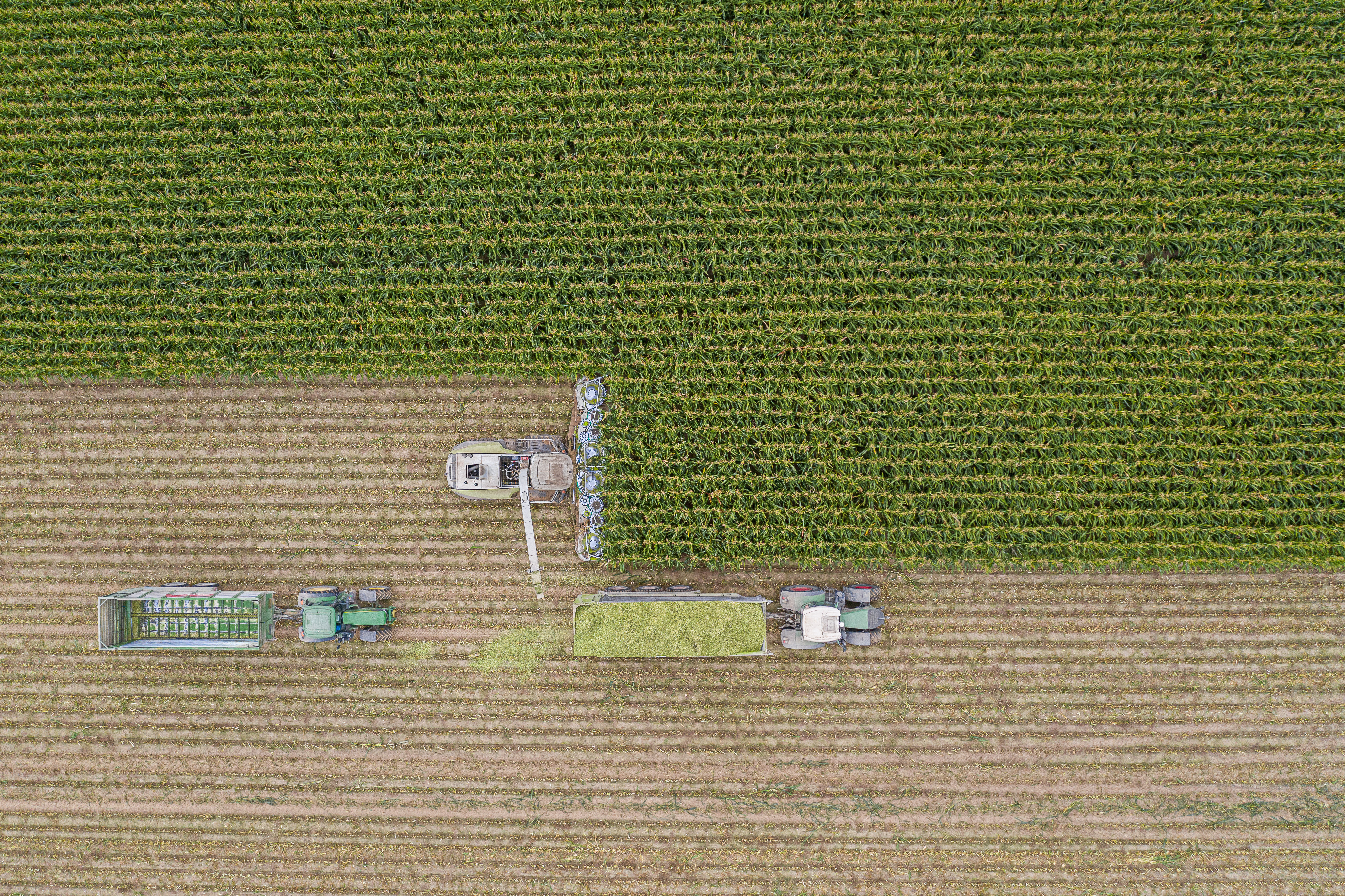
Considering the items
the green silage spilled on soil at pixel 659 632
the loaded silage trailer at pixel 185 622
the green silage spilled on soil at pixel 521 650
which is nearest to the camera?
the green silage spilled on soil at pixel 659 632

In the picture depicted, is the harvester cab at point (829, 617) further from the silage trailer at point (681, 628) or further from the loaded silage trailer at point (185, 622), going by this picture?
the loaded silage trailer at point (185, 622)

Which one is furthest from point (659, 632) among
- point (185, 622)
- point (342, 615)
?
point (185, 622)

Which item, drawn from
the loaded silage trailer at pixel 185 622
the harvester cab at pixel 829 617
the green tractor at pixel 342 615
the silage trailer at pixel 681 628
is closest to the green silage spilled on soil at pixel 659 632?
the silage trailer at pixel 681 628

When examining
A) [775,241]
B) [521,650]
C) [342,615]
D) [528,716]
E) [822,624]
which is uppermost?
[775,241]

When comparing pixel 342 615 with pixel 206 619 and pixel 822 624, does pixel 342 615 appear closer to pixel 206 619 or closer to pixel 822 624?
pixel 206 619

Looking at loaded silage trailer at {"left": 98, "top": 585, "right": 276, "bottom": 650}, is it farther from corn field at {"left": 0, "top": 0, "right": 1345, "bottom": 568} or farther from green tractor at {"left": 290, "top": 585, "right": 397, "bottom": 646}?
corn field at {"left": 0, "top": 0, "right": 1345, "bottom": 568}

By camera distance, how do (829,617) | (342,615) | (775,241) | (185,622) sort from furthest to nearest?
(775,241)
(342,615)
(185,622)
(829,617)

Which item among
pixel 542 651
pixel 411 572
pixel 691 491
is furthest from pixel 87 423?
pixel 691 491

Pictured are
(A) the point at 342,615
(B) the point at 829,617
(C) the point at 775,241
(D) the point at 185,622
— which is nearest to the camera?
(B) the point at 829,617
